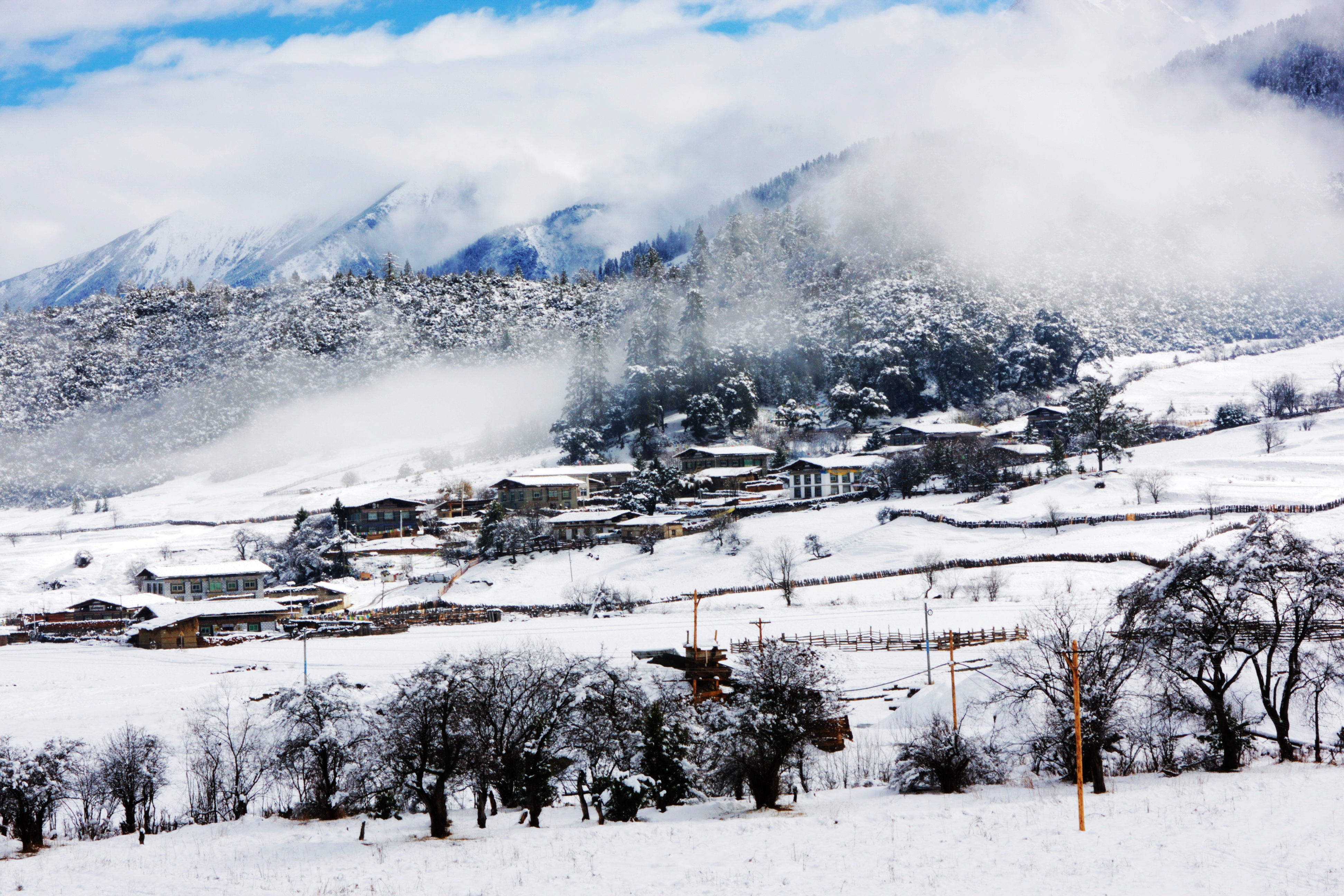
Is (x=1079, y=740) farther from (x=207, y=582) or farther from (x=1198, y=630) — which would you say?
(x=207, y=582)

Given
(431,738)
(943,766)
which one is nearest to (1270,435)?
(943,766)

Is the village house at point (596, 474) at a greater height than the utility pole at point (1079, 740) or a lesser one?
greater

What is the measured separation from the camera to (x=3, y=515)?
565 feet

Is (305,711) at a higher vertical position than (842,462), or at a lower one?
lower

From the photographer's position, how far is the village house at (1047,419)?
375 ft

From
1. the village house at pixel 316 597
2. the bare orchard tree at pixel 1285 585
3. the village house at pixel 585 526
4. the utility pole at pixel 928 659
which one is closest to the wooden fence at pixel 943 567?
the utility pole at pixel 928 659

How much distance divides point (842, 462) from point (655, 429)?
42.8m

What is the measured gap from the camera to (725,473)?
114875 mm

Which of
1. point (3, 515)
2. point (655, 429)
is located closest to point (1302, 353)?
point (655, 429)

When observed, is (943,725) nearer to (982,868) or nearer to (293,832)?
(982,868)

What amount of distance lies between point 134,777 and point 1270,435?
95176 millimetres

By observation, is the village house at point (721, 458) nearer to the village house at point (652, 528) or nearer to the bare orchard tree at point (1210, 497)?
the village house at point (652, 528)

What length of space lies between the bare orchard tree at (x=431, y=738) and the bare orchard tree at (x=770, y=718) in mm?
6782

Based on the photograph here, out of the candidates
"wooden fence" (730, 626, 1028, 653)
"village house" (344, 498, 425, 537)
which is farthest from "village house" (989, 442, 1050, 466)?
"village house" (344, 498, 425, 537)
